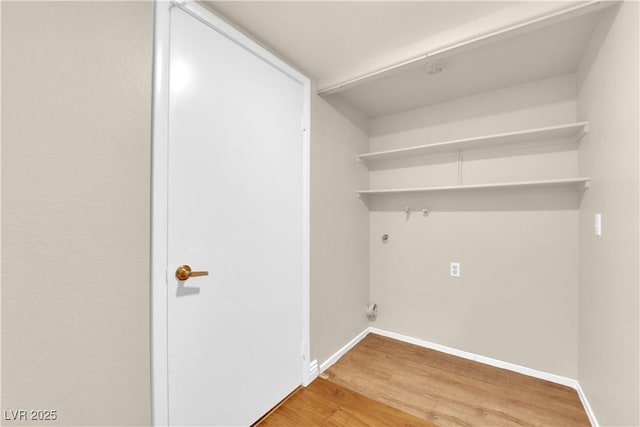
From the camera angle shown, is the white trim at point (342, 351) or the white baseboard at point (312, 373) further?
the white trim at point (342, 351)

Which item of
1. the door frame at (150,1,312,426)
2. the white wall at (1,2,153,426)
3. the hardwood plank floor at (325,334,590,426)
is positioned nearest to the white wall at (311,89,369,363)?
the hardwood plank floor at (325,334,590,426)

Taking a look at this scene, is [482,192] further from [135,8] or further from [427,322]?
[135,8]

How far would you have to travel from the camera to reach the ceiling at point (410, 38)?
1.36 m

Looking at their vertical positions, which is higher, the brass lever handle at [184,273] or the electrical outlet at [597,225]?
the electrical outlet at [597,225]

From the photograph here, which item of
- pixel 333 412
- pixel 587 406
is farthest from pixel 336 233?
pixel 587 406

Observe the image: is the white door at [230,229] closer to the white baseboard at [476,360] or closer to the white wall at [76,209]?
the white wall at [76,209]

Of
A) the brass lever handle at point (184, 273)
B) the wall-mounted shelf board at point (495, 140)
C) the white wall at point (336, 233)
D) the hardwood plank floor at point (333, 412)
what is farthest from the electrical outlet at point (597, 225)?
the brass lever handle at point (184, 273)

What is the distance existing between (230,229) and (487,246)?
2097 millimetres

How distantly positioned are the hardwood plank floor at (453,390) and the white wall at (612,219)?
234mm

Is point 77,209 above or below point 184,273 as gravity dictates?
above

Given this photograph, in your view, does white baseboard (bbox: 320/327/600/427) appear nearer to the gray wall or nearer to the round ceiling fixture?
the gray wall

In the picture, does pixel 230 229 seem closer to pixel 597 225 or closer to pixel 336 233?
pixel 336 233

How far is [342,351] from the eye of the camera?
234 centimetres

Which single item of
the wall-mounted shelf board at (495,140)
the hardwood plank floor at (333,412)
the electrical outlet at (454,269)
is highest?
the wall-mounted shelf board at (495,140)
